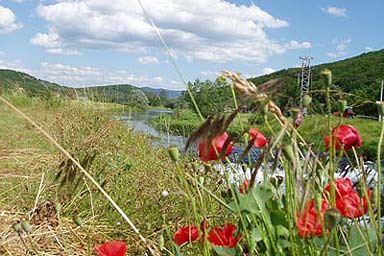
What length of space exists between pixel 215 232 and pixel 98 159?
288 cm

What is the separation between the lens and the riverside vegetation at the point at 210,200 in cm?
73

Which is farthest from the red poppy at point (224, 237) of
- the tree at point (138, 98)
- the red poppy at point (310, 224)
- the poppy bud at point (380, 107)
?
the tree at point (138, 98)

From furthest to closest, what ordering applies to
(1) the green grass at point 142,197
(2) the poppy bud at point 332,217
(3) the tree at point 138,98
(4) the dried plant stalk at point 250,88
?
(3) the tree at point 138,98, (1) the green grass at point 142,197, (2) the poppy bud at point 332,217, (4) the dried plant stalk at point 250,88

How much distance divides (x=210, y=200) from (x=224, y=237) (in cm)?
115

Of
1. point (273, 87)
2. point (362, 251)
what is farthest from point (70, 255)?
point (273, 87)

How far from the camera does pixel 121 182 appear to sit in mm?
3057

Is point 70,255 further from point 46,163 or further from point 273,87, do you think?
point 46,163

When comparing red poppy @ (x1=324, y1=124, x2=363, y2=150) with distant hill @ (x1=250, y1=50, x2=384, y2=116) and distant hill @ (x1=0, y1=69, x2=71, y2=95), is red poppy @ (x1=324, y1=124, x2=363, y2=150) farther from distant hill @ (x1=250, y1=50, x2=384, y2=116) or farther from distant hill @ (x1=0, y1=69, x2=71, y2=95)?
distant hill @ (x1=0, y1=69, x2=71, y2=95)

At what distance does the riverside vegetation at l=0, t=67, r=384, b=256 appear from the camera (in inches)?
28.5

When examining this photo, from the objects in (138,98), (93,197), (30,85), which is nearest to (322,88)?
(93,197)

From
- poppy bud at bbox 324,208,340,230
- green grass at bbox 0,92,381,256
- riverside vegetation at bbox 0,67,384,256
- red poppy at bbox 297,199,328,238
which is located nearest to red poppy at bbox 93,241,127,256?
riverside vegetation at bbox 0,67,384,256

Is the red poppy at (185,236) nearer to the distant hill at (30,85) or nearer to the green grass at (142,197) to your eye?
the green grass at (142,197)

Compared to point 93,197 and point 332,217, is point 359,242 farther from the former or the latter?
point 93,197

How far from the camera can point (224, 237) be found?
1084 millimetres
